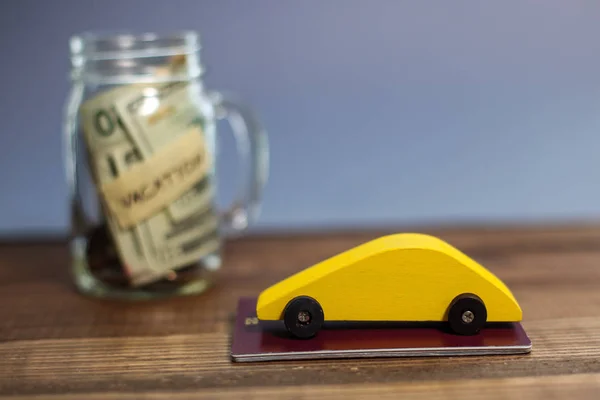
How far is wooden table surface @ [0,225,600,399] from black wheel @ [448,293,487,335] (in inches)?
1.1

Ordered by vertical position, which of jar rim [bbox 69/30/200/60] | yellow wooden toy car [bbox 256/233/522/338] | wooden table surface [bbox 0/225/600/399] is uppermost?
jar rim [bbox 69/30/200/60]

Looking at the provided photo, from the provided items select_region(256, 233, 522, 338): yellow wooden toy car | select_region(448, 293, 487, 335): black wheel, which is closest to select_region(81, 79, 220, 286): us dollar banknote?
select_region(256, 233, 522, 338): yellow wooden toy car

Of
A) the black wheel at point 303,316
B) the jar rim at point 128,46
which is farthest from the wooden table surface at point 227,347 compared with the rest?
the jar rim at point 128,46

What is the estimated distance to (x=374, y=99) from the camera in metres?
0.86

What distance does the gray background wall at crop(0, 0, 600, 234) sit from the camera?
84cm

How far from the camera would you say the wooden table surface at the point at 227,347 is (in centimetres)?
47

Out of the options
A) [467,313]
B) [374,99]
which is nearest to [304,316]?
[467,313]

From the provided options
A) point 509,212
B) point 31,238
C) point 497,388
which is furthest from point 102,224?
point 509,212

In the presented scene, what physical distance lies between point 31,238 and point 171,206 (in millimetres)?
302

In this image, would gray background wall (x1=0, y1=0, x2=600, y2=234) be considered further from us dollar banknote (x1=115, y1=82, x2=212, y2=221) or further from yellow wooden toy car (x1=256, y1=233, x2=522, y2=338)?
yellow wooden toy car (x1=256, y1=233, x2=522, y2=338)

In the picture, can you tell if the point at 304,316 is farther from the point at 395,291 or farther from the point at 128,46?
the point at 128,46

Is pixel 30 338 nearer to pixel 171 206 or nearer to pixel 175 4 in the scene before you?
pixel 171 206

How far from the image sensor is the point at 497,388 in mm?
469

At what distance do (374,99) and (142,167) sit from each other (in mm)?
333
